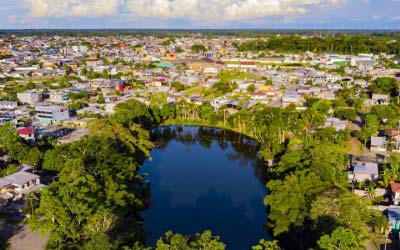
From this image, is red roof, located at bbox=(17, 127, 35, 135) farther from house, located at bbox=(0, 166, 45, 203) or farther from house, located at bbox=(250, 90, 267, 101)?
house, located at bbox=(250, 90, 267, 101)

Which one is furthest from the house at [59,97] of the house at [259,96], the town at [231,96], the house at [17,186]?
the house at [17,186]

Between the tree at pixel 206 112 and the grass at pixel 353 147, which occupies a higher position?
the tree at pixel 206 112

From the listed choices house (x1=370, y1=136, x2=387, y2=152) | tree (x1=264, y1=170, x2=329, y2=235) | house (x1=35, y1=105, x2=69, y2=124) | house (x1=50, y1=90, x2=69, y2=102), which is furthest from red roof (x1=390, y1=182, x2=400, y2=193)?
house (x1=50, y1=90, x2=69, y2=102)

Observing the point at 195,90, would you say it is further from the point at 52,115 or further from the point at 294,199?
the point at 294,199

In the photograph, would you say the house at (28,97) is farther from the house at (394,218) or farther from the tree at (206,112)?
the house at (394,218)

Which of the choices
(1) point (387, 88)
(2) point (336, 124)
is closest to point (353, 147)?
(2) point (336, 124)

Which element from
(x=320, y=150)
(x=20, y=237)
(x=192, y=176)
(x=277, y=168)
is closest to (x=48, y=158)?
(x=20, y=237)
